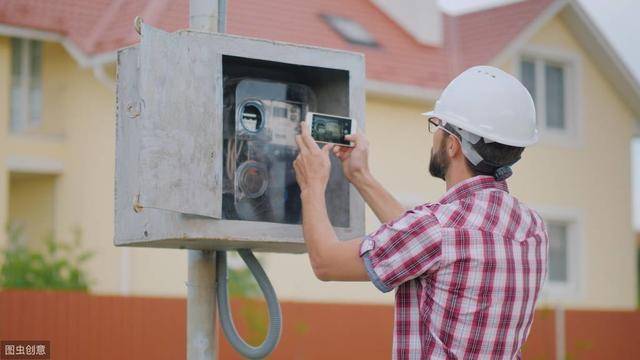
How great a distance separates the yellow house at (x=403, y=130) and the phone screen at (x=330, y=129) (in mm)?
7191

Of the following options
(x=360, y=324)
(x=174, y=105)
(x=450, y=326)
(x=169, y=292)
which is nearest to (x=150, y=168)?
(x=174, y=105)

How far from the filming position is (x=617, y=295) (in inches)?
Answer: 770

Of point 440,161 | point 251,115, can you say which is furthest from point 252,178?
point 440,161

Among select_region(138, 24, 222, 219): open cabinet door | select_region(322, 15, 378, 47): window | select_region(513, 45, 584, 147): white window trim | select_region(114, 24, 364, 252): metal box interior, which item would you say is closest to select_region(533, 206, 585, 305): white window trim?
select_region(513, 45, 584, 147): white window trim

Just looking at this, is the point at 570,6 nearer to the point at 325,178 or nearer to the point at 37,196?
the point at 37,196

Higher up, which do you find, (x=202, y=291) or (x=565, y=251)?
(x=202, y=291)

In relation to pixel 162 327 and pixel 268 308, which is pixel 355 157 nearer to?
pixel 268 308

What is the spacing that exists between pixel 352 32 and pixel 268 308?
40.6 ft

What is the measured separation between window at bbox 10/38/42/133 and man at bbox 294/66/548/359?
40.8ft

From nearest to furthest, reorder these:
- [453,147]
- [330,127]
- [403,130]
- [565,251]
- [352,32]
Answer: [453,147] < [330,127] < [352,32] < [403,130] < [565,251]

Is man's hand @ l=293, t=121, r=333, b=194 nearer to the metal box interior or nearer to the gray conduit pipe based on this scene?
the metal box interior

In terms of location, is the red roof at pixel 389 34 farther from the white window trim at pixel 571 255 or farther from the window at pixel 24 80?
the white window trim at pixel 571 255

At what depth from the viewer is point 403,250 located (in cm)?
330

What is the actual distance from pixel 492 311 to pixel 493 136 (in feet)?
1.67
